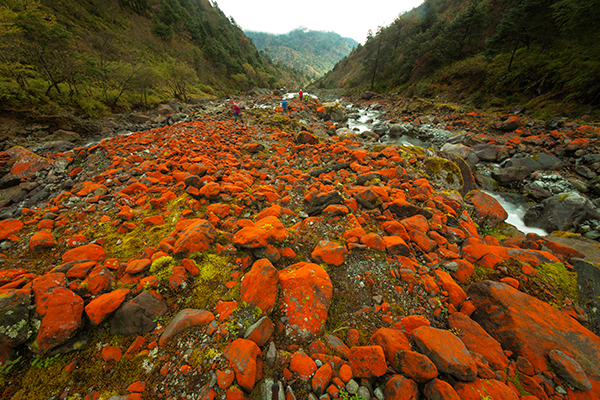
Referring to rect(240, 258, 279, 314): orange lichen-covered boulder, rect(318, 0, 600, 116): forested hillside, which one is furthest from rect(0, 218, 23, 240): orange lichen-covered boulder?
rect(318, 0, 600, 116): forested hillside

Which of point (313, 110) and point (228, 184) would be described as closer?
point (228, 184)

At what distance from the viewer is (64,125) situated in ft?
38.8

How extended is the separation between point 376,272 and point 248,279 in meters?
2.17

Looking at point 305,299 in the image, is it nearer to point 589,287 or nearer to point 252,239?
point 252,239

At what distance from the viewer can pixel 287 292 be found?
2812 mm

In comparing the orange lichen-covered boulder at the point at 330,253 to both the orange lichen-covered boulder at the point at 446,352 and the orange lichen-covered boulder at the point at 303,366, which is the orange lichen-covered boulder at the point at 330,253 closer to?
the orange lichen-covered boulder at the point at 446,352

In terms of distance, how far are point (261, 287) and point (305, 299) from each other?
66cm

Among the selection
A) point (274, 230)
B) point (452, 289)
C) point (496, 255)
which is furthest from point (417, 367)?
point (496, 255)

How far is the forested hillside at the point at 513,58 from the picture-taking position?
13688mm

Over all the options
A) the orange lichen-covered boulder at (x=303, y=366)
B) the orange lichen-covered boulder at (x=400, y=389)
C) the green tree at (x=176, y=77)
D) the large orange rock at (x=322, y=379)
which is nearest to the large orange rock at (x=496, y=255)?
the orange lichen-covered boulder at (x=400, y=389)

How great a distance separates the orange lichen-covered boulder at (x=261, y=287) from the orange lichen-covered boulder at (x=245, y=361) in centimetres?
48

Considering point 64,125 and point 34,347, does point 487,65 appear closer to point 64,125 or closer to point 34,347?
point 34,347

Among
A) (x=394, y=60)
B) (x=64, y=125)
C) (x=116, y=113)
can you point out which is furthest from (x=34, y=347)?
(x=394, y=60)

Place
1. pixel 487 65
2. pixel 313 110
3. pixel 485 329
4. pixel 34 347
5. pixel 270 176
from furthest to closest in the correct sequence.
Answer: pixel 487 65 < pixel 313 110 < pixel 270 176 < pixel 485 329 < pixel 34 347
